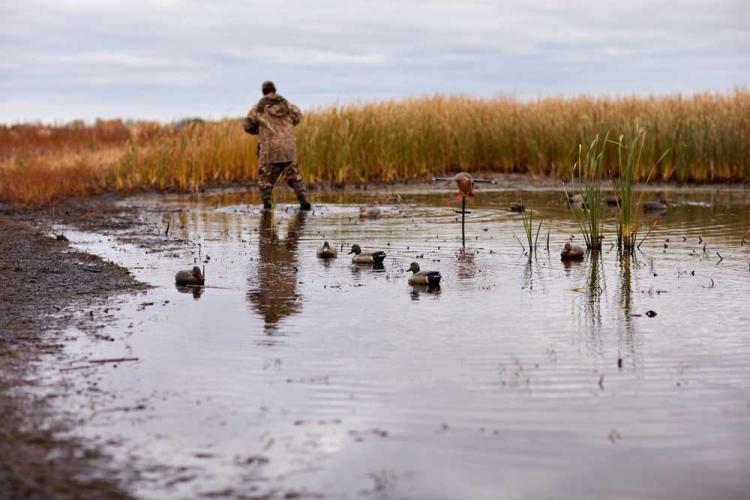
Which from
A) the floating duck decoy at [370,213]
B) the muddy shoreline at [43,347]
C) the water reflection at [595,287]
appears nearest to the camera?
the muddy shoreline at [43,347]

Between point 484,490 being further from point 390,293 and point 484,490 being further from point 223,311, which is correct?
→ point 390,293

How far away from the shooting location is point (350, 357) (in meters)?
6.73

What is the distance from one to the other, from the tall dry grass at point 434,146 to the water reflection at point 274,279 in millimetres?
9056

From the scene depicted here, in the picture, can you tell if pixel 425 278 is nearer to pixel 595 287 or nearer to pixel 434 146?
pixel 595 287

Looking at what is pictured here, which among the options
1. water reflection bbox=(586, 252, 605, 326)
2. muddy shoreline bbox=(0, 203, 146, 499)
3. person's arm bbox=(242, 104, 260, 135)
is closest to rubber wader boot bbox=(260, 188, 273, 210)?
person's arm bbox=(242, 104, 260, 135)

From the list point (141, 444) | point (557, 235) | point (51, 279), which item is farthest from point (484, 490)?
point (557, 235)

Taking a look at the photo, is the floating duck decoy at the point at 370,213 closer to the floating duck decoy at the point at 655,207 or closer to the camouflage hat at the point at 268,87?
the camouflage hat at the point at 268,87

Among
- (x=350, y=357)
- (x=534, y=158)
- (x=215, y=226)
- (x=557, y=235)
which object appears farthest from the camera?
(x=534, y=158)

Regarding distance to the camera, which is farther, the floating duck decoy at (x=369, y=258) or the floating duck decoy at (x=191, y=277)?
the floating duck decoy at (x=369, y=258)

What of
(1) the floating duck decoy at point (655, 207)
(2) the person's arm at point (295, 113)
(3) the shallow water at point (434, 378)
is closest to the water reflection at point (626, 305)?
(3) the shallow water at point (434, 378)

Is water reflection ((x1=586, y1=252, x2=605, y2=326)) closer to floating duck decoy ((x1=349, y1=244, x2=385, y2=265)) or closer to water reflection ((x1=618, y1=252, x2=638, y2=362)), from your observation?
water reflection ((x1=618, y1=252, x2=638, y2=362))

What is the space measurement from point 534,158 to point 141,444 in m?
21.9

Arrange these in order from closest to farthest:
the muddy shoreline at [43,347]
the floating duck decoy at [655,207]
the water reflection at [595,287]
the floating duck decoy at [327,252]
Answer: the muddy shoreline at [43,347]
the water reflection at [595,287]
the floating duck decoy at [327,252]
the floating duck decoy at [655,207]

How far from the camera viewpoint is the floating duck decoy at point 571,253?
444 inches
